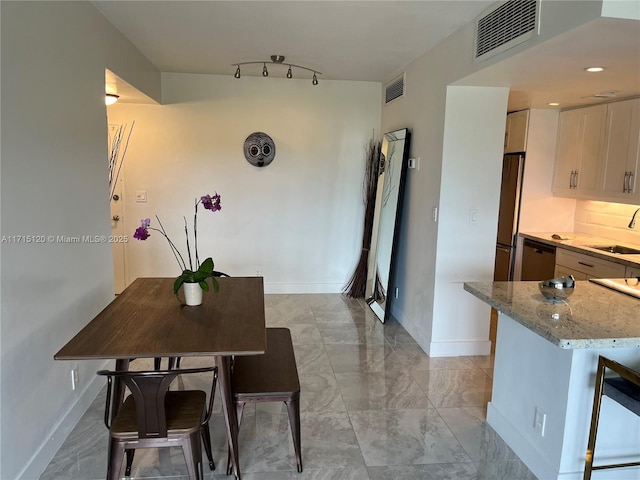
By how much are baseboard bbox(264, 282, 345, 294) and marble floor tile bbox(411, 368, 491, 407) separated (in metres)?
2.21

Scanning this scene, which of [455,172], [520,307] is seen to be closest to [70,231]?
[520,307]

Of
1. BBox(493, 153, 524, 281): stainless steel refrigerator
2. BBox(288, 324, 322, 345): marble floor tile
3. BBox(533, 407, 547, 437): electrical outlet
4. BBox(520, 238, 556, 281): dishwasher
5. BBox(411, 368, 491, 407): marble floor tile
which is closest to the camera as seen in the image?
BBox(533, 407, 547, 437): electrical outlet

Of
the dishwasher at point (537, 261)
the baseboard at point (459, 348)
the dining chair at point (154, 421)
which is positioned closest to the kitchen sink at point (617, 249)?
the dishwasher at point (537, 261)

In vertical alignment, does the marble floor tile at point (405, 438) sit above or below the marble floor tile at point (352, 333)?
below

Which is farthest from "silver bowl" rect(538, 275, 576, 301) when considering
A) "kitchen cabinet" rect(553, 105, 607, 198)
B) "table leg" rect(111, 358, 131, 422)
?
"kitchen cabinet" rect(553, 105, 607, 198)

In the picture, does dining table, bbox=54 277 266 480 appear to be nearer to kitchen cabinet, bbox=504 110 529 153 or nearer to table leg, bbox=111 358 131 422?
table leg, bbox=111 358 131 422

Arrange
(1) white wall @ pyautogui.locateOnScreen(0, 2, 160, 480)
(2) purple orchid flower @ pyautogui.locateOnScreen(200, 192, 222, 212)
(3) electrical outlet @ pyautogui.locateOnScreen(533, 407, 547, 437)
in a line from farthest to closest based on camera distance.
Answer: (2) purple orchid flower @ pyautogui.locateOnScreen(200, 192, 222, 212) → (3) electrical outlet @ pyautogui.locateOnScreen(533, 407, 547, 437) → (1) white wall @ pyautogui.locateOnScreen(0, 2, 160, 480)

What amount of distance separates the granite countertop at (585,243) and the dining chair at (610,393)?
74.8 inches

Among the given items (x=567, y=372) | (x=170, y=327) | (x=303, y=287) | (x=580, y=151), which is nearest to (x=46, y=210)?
(x=170, y=327)

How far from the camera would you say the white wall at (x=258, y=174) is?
4984 mm

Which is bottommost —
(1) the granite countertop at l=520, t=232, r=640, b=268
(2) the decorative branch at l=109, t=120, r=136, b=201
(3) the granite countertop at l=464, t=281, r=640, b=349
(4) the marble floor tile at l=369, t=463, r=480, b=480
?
(4) the marble floor tile at l=369, t=463, r=480, b=480

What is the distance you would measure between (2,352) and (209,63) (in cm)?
330

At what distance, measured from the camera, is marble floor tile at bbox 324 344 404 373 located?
A: 11.4ft

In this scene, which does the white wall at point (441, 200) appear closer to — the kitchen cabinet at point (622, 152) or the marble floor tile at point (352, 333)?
the marble floor tile at point (352, 333)
